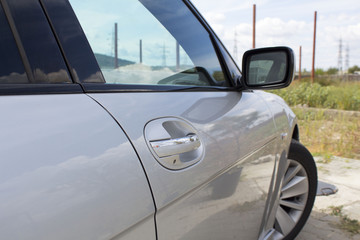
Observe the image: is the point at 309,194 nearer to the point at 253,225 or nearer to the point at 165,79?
the point at 253,225

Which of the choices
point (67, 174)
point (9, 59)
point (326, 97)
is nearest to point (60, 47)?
point (9, 59)

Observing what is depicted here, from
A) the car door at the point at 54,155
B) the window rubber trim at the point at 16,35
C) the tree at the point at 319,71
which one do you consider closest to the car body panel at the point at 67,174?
the car door at the point at 54,155

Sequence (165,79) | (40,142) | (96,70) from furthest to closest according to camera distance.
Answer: (165,79) < (96,70) < (40,142)

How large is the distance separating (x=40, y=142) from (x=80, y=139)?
0.09 m

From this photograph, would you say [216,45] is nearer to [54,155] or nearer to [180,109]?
[180,109]

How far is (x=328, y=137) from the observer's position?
600 cm

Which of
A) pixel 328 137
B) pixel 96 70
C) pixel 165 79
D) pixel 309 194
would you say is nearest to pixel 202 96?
pixel 165 79

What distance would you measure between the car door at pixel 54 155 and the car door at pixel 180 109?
0.18ft

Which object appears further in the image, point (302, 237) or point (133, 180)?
point (302, 237)

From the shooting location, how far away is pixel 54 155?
71cm

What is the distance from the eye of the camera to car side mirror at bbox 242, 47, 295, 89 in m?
1.86

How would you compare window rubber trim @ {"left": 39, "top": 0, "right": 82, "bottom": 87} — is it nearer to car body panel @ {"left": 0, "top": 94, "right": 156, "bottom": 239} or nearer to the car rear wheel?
car body panel @ {"left": 0, "top": 94, "right": 156, "bottom": 239}

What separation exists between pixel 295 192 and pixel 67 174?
230 cm

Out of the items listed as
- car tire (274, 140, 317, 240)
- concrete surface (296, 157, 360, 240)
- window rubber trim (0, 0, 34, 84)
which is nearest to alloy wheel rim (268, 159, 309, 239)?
car tire (274, 140, 317, 240)
